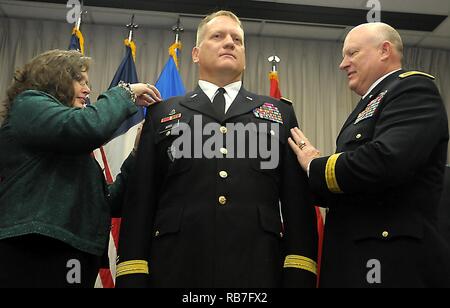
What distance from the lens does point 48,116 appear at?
5.89ft

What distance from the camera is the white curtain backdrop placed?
498 centimetres

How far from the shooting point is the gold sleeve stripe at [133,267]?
1.77m

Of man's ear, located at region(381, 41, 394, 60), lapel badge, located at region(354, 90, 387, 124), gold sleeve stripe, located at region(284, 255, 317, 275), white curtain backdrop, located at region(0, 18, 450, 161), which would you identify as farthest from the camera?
white curtain backdrop, located at region(0, 18, 450, 161)

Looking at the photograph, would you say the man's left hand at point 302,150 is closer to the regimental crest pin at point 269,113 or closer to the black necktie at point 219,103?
the regimental crest pin at point 269,113

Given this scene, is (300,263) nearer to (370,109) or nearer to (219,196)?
(219,196)

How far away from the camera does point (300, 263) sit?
1.80 meters

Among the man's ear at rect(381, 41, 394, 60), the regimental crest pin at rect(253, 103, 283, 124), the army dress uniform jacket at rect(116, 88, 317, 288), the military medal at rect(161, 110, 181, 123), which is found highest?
the man's ear at rect(381, 41, 394, 60)

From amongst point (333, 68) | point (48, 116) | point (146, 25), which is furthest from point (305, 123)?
point (48, 116)

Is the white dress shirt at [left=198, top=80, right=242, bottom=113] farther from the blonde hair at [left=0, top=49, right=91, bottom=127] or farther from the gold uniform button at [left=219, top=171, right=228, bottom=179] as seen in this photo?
the blonde hair at [left=0, top=49, right=91, bottom=127]

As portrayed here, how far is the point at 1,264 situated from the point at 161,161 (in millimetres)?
645

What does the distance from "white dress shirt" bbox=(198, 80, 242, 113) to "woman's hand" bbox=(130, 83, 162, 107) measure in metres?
0.19

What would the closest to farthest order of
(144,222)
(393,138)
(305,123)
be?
(393,138), (144,222), (305,123)

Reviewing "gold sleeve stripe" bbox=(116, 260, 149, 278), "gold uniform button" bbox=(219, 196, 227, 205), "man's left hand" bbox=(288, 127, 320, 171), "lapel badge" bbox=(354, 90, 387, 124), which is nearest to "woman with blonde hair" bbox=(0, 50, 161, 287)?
"gold sleeve stripe" bbox=(116, 260, 149, 278)

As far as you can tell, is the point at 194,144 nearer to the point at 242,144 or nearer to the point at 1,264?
the point at 242,144
